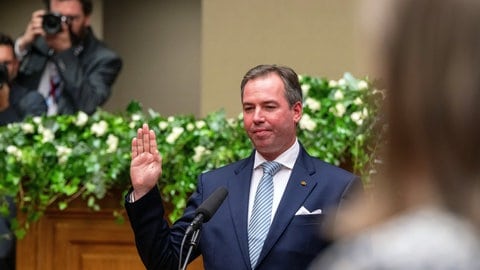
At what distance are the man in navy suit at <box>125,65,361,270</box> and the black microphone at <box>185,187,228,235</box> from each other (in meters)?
0.34

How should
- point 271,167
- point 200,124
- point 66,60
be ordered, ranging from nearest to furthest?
point 271,167, point 200,124, point 66,60

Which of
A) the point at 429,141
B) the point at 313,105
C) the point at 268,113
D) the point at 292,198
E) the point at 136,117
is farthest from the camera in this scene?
the point at 136,117

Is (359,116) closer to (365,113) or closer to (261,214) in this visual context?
(365,113)

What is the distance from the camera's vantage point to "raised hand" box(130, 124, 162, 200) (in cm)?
373

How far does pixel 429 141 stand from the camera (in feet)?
4.17

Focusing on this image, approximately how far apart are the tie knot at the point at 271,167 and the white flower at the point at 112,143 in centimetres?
131

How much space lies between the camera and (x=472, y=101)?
1241 millimetres

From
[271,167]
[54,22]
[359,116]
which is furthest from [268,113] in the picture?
[54,22]

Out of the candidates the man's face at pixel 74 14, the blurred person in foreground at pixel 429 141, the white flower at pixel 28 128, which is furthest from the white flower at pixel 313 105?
the blurred person in foreground at pixel 429 141

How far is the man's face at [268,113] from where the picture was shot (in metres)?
4.02

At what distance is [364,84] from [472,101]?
154 inches

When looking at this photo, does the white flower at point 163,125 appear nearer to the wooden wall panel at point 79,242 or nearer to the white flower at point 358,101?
the wooden wall panel at point 79,242

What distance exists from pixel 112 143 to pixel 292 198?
1.50m

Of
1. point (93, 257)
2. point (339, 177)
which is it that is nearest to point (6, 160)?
point (93, 257)
